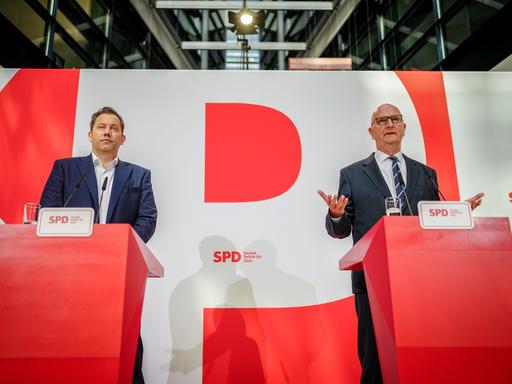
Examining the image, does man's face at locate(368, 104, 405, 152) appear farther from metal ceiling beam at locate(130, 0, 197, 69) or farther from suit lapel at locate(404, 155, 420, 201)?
metal ceiling beam at locate(130, 0, 197, 69)

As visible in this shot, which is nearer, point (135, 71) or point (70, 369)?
point (70, 369)

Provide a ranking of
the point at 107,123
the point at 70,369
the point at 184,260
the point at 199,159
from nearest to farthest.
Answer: the point at 70,369
the point at 107,123
the point at 184,260
the point at 199,159

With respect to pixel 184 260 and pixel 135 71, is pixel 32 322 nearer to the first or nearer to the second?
pixel 184 260

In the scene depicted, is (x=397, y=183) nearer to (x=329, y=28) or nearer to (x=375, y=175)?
(x=375, y=175)

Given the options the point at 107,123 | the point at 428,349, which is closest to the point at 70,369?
the point at 428,349

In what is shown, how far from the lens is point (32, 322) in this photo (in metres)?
1.48

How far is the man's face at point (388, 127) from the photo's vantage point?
9.12ft

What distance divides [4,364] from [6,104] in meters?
2.63

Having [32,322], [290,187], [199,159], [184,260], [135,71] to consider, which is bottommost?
[32,322]

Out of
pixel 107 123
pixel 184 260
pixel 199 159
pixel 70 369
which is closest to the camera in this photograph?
pixel 70 369

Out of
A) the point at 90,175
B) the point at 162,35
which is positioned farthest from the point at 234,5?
the point at 90,175

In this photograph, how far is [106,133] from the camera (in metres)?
2.80

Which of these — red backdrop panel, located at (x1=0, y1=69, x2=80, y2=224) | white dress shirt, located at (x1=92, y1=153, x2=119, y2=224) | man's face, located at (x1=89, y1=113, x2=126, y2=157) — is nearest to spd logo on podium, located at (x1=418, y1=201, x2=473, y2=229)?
white dress shirt, located at (x1=92, y1=153, x2=119, y2=224)

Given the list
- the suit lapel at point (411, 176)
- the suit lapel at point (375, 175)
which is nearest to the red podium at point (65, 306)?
the suit lapel at point (375, 175)
